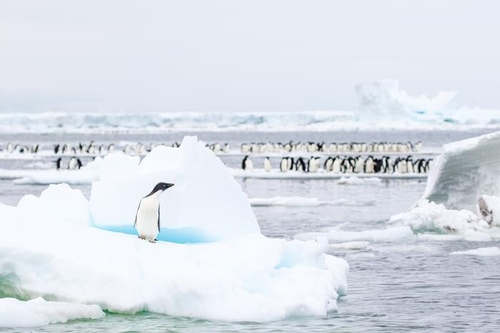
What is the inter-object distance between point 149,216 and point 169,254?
1.62ft

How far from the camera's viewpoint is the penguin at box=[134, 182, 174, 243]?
33.0 feet

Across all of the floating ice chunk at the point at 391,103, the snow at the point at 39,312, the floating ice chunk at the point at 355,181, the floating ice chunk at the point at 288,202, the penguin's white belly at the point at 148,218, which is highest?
the floating ice chunk at the point at 391,103

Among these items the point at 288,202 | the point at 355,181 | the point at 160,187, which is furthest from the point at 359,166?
the point at 160,187

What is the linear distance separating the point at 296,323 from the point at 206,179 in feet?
7.45

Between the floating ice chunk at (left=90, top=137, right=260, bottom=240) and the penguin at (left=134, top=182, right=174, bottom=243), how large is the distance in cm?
28

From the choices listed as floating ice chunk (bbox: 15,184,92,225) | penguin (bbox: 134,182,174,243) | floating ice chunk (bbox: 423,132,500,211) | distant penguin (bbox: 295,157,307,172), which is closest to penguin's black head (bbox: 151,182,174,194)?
penguin (bbox: 134,182,174,243)

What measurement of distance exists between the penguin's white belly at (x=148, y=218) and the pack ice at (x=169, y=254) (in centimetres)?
14

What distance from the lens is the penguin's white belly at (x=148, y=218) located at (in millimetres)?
10070

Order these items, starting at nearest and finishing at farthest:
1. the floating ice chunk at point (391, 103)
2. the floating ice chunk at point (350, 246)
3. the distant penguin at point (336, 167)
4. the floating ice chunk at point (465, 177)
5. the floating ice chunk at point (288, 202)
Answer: the floating ice chunk at point (350, 246) < the floating ice chunk at point (465, 177) < the floating ice chunk at point (288, 202) < the distant penguin at point (336, 167) < the floating ice chunk at point (391, 103)

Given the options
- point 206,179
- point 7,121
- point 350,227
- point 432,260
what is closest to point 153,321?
point 206,179

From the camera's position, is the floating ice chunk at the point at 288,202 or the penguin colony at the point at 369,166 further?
the penguin colony at the point at 369,166

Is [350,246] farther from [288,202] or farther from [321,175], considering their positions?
[321,175]

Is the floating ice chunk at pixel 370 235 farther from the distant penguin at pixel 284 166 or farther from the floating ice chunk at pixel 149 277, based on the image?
the distant penguin at pixel 284 166

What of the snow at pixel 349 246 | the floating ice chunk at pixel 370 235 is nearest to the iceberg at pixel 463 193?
the floating ice chunk at pixel 370 235
